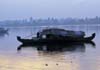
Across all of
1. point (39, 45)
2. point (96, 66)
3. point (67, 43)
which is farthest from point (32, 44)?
point (96, 66)

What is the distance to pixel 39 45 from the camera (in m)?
50.5

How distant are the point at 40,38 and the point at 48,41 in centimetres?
144

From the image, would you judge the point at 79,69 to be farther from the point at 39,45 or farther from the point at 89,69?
the point at 39,45

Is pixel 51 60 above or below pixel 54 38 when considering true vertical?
above

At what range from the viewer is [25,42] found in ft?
171

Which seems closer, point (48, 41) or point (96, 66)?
point (96, 66)

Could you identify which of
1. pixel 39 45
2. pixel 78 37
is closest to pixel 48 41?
pixel 39 45

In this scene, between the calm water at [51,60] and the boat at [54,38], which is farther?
the boat at [54,38]

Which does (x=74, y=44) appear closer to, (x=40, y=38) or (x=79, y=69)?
(x=40, y=38)

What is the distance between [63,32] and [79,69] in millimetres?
30955

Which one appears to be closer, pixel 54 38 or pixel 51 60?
pixel 51 60

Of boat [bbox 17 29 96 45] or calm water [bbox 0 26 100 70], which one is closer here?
calm water [bbox 0 26 100 70]

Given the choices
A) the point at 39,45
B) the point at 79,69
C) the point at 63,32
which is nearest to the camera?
the point at 79,69

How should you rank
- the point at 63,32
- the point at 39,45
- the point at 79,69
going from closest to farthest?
the point at 79,69 → the point at 39,45 → the point at 63,32
